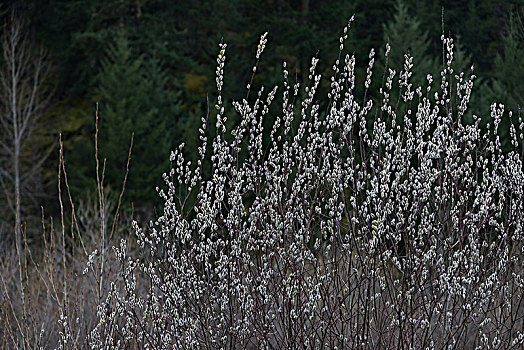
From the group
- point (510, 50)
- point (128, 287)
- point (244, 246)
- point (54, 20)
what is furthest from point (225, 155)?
point (54, 20)

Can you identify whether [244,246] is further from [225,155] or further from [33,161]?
[33,161]

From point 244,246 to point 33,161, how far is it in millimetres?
17138

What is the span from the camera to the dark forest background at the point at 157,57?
1747 centimetres

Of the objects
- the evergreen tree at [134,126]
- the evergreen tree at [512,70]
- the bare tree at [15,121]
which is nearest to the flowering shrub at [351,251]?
the evergreen tree at [512,70]

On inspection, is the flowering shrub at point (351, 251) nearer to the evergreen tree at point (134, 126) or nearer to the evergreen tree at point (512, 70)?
the evergreen tree at point (512, 70)

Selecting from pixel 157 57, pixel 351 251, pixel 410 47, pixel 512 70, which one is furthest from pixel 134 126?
pixel 351 251

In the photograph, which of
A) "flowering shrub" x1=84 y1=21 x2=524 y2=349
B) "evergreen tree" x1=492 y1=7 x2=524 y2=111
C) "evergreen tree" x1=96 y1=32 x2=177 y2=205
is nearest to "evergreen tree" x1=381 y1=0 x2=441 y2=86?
"evergreen tree" x1=492 y1=7 x2=524 y2=111

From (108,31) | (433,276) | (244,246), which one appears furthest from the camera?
(108,31)

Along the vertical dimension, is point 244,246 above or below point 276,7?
below

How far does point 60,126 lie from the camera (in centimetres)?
2023

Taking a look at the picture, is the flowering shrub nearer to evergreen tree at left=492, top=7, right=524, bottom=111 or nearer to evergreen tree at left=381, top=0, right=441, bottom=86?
evergreen tree at left=492, top=7, right=524, bottom=111

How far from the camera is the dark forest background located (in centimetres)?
1747

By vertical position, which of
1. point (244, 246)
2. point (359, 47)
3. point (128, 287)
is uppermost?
point (359, 47)

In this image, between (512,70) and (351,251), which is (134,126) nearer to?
(512,70)
